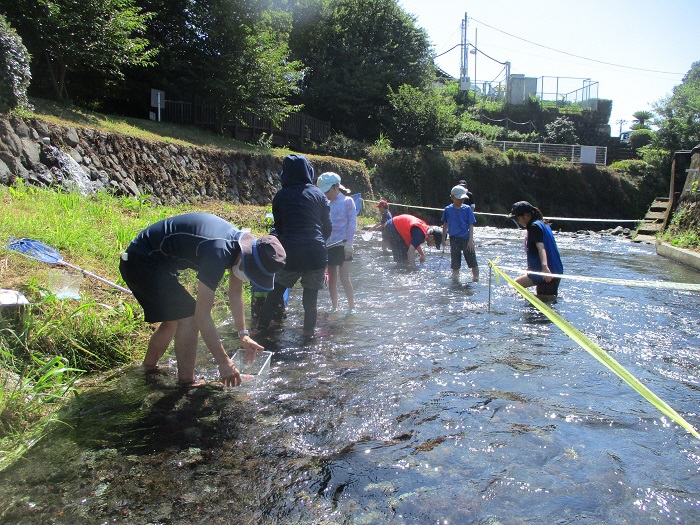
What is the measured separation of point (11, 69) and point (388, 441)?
9.95 meters

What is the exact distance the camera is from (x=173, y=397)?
4.14m

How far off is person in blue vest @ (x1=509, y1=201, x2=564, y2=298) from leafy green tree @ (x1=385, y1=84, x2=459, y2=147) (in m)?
23.1

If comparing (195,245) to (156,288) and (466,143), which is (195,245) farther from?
(466,143)

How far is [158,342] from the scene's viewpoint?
14.7 feet

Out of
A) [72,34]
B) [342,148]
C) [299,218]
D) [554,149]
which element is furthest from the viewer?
[554,149]

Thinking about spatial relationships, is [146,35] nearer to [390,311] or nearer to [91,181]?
[91,181]

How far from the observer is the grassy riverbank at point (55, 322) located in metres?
3.66

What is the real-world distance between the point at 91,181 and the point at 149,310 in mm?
8532

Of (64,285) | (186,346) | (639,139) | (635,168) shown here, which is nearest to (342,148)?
(635,168)

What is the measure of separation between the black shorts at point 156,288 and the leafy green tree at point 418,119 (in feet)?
88.7

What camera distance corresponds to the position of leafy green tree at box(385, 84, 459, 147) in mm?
29688

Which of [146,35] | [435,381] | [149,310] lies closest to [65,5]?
[146,35]

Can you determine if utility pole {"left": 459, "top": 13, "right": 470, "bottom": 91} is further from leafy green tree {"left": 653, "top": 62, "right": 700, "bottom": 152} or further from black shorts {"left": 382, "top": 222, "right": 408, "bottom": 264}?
black shorts {"left": 382, "top": 222, "right": 408, "bottom": 264}

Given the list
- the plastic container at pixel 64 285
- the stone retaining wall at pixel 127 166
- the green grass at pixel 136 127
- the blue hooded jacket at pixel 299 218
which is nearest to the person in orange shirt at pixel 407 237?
the stone retaining wall at pixel 127 166
